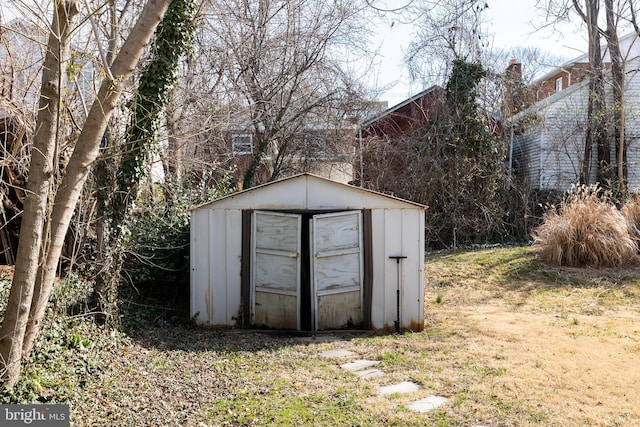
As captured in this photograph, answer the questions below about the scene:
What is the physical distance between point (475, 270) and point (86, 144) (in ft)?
30.4

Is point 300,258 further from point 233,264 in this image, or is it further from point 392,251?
point 392,251

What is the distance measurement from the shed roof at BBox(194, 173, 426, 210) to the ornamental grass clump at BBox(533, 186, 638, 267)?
5092 millimetres

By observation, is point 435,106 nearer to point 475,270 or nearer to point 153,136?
point 475,270

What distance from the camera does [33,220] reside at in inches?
160

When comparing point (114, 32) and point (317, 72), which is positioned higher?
point (317, 72)

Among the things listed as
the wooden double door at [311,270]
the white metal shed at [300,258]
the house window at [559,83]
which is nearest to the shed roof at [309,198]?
the white metal shed at [300,258]

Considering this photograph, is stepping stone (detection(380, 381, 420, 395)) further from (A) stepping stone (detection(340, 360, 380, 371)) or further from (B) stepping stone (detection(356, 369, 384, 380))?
(A) stepping stone (detection(340, 360, 380, 371))

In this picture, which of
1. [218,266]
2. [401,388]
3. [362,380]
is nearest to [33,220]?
[362,380]

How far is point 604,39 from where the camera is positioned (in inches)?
691

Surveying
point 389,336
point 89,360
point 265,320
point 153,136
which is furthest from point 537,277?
point 89,360

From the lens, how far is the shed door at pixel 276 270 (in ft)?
25.7

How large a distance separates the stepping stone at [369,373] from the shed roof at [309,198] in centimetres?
271

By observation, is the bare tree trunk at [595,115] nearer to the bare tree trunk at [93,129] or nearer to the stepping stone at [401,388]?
the stepping stone at [401,388]

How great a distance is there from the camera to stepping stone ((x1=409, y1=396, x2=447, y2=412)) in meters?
4.67
